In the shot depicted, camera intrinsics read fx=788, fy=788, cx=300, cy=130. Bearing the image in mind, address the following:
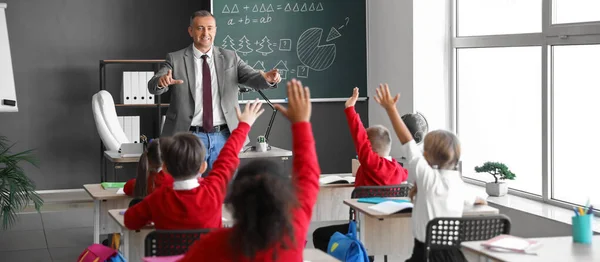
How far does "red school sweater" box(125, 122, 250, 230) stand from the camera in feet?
10.2

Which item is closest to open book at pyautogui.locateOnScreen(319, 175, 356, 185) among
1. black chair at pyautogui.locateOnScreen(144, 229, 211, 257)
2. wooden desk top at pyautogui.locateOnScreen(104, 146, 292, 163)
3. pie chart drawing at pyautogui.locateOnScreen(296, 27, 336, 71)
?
wooden desk top at pyautogui.locateOnScreen(104, 146, 292, 163)

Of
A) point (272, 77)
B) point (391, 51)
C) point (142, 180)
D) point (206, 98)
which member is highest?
point (391, 51)

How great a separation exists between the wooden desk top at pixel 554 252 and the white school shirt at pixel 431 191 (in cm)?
53

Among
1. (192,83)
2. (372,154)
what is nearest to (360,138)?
(372,154)

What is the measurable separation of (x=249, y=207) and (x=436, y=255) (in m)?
1.72

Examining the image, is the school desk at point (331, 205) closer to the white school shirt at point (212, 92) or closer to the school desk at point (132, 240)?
the white school shirt at point (212, 92)

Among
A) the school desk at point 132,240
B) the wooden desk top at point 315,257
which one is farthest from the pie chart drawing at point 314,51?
the wooden desk top at point 315,257

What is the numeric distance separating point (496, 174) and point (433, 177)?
2451mm

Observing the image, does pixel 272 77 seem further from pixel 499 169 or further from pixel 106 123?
pixel 106 123

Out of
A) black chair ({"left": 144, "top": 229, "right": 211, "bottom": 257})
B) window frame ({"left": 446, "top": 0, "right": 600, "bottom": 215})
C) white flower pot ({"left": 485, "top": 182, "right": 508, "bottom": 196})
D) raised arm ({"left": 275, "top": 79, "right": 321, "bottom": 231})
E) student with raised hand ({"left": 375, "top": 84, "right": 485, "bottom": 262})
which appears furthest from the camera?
white flower pot ({"left": 485, "top": 182, "right": 508, "bottom": 196})

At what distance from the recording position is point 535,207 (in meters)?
5.40

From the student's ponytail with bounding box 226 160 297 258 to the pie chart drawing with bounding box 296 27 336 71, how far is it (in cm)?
623

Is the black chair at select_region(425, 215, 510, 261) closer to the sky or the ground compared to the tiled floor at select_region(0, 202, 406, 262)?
closer to the sky

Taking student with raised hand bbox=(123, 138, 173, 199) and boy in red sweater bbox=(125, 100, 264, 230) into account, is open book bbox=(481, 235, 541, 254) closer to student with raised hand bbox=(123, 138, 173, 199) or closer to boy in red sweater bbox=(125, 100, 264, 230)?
boy in red sweater bbox=(125, 100, 264, 230)
